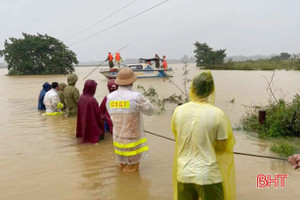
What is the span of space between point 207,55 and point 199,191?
38.1 m

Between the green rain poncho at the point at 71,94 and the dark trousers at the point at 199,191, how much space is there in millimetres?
4731

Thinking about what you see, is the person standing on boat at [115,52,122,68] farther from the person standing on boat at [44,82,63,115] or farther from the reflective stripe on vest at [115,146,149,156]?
the reflective stripe on vest at [115,146,149,156]

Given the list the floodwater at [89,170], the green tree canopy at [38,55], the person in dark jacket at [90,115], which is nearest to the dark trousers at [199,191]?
the floodwater at [89,170]

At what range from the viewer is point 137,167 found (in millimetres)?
4102

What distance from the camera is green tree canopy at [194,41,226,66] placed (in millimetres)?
38562

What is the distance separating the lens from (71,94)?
6.55 meters

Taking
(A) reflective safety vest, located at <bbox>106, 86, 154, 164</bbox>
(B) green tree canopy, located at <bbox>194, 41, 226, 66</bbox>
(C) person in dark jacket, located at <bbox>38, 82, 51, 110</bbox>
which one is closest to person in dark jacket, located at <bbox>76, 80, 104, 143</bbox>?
(A) reflective safety vest, located at <bbox>106, 86, 154, 164</bbox>

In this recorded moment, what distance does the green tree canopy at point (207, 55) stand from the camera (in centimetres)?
3856

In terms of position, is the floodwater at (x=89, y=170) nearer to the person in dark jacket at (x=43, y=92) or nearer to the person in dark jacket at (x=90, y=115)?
the person in dark jacket at (x=90, y=115)

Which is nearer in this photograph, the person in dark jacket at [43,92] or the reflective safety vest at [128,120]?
the reflective safety vest at [128,120]

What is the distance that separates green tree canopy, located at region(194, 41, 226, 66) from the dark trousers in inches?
1477

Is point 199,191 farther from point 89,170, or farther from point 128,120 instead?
point 89,170

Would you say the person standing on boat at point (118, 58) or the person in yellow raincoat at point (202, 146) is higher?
the person standing on boat at point (118, 58)

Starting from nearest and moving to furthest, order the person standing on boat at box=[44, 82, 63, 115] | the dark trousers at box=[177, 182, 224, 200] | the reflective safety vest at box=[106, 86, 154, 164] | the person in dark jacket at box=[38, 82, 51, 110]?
the dark trousers at box=[177, 182, 224, 200]
the reflective safety vest at box=[106, 86, 154, 164]
the person standing on boat at box=[44, 82, 63, 115]
the person in dark jacket at box=[38, 82, 51, 110]
